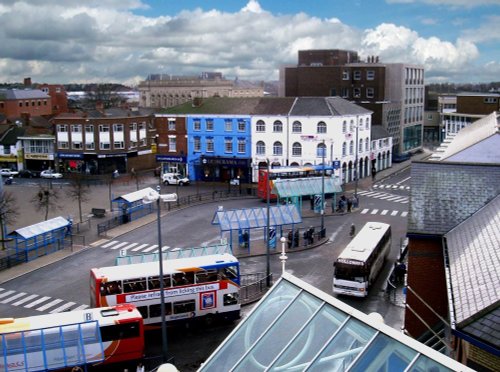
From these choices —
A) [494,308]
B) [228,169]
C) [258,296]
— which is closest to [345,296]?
[258,296]

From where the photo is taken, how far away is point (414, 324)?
64.7ft

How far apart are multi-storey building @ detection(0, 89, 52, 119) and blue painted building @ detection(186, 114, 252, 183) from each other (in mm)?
41527

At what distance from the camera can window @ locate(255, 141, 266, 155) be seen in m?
60.9

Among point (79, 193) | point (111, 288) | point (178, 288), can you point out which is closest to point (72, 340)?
point (111, 288)

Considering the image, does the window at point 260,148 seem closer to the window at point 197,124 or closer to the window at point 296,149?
the window at point 296,149

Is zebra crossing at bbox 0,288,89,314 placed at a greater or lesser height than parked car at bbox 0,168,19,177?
lesser

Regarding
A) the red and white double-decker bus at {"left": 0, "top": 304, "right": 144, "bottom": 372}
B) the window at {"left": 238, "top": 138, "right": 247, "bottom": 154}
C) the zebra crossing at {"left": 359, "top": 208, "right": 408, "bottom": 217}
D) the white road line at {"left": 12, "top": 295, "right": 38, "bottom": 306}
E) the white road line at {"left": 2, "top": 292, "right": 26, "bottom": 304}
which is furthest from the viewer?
the window at {"left": 238, "top": 138, "right": 247, "bottom": 154}

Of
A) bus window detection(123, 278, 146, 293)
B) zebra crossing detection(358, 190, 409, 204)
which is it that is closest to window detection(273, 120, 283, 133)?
zebra crossing detection(358, 190, 409, 204)

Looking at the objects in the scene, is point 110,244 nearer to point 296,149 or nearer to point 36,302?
point 36,302

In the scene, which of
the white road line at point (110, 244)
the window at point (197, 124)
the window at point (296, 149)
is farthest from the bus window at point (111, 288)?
the window at point (197, 124)

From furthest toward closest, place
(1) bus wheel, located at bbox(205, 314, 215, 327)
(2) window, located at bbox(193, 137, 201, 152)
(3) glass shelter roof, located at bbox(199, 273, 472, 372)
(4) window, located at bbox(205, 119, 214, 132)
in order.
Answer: (2) window, located at bbox(193, 137, 201, 152)
(4) window, located at bbox(205, 119, 214, 132)
(1) bus wheel, located at bbox(205, 314, 215, 327)
(3) glass shelter roof, located at bbox(199, 273, 472, 372)

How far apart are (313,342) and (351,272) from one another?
18.7 metres

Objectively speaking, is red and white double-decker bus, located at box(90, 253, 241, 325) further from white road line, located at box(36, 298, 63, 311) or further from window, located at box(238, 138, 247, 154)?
window, located at box(238, 138, 247, 154)

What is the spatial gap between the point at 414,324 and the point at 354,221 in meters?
24.1
